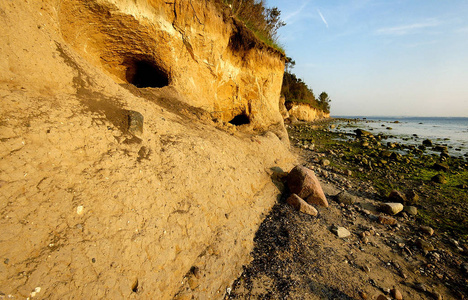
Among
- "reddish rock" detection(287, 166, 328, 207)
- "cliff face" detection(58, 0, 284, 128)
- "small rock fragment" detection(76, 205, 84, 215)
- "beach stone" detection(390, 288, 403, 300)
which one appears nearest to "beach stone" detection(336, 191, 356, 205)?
"reddish rock" detection(287, 166, 328, 207)

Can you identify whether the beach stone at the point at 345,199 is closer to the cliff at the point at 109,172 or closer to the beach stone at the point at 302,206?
the beach stone at the point at 302,206

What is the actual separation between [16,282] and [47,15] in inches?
163

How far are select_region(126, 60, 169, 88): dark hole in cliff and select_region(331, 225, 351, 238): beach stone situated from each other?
6032 millimetres

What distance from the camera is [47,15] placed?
3.44 metres

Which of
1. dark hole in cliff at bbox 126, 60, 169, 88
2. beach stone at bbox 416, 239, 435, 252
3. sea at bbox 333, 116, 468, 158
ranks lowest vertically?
sea at bbox 333, 116, 468, 158

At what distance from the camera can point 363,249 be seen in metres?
4.00

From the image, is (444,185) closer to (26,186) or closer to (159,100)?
(159,100)

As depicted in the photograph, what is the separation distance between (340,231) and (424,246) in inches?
69.8

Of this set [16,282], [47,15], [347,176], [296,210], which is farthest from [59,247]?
[347,176]

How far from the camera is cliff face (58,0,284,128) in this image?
14.8ft

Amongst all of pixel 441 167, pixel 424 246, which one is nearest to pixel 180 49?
pixel 424 246

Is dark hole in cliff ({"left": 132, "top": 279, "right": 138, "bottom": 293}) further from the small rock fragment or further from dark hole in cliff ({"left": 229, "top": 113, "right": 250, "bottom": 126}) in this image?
dark hole in cliff ({"left": 229, "top": 113, "right": 250, "bottom": 126})

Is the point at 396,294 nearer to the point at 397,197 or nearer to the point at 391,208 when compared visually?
the point at 391,208

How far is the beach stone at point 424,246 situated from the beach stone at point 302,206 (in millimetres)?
2140
